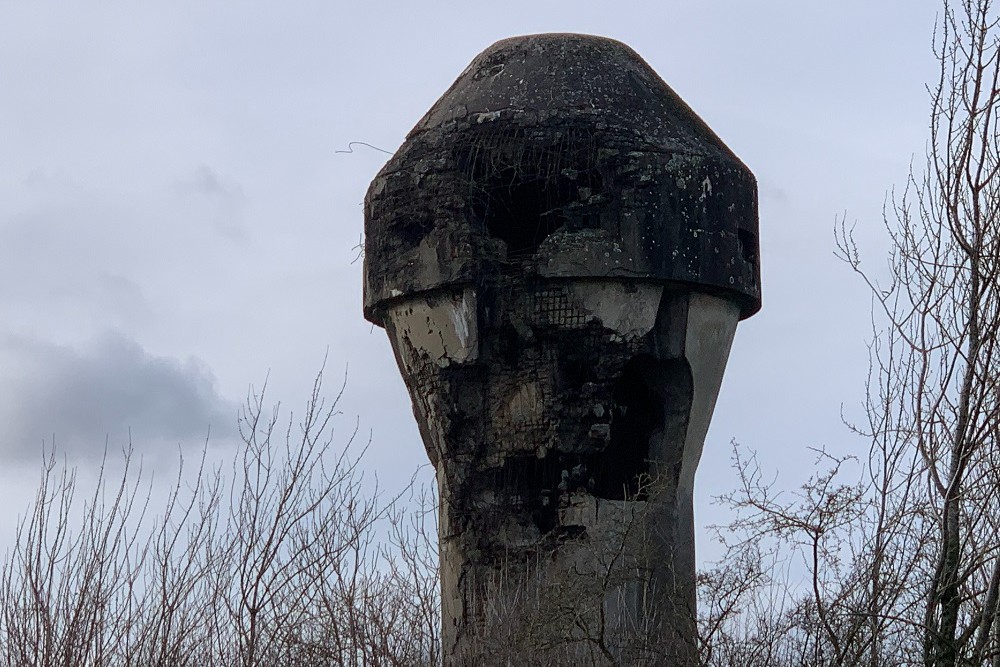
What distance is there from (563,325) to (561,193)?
0.84m

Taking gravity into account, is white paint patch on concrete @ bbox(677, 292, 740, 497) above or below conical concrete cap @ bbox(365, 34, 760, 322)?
below

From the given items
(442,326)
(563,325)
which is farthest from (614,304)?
(442,326)

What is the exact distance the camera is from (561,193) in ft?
33.2

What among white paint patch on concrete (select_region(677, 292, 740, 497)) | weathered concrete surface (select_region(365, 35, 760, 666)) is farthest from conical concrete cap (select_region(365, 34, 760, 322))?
white paint patch on concrete (select_region(677, 292, 740, 497))

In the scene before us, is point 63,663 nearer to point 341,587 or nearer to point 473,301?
point 341,587

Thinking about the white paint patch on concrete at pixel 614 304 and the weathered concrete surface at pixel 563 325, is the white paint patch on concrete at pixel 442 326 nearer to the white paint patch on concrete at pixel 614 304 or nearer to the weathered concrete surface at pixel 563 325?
the weathered concrete surface at pixel 563 325

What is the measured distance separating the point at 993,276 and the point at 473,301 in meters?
3.32

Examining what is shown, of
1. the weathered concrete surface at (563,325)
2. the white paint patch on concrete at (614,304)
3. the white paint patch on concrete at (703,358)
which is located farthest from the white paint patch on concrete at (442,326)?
the white paint patch on concrete at (703,358)

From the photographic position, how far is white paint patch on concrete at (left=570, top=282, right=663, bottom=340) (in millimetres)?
9836

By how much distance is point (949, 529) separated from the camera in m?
7.71

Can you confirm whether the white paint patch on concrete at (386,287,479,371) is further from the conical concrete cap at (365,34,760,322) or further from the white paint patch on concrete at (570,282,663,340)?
the white paint patch on concrete at (570,282,663,340)

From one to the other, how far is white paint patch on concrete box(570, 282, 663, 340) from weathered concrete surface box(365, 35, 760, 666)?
12mm

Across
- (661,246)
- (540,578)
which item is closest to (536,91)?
(661,246)

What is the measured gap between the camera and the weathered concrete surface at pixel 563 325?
9805mm
